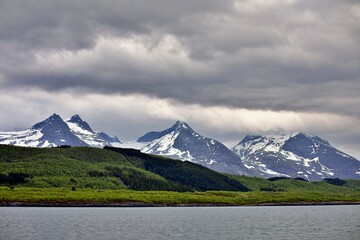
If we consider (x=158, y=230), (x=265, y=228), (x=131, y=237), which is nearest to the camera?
(x=131, y=237)

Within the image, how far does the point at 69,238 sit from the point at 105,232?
54.7ft

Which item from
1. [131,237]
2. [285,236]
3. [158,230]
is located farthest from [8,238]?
[285,236]

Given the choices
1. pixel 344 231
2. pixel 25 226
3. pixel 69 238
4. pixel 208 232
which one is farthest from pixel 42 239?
pixel 344 231

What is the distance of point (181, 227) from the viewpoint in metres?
148

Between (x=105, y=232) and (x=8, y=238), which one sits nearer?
(x=8, y=238)

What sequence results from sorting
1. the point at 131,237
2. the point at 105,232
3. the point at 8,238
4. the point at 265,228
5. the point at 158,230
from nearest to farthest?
the point at 8,238 < the point at 131,237 < the point at 105,232 < the point at 158,230 < the point at 265,228

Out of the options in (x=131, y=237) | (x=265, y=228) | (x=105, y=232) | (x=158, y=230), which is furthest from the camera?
(x=265, y=228)

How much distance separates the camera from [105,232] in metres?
129

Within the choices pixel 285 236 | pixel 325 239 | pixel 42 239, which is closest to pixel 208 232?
pixel 285 236

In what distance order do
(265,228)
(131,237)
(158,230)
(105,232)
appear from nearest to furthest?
1. (131,237)
2. (105,232)
3. (158,230)
4. (265,228)

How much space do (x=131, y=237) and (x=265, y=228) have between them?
45760 millimetres

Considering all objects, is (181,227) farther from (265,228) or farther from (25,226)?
(25,226)

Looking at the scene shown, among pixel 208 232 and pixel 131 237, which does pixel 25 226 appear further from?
pixel 208 232

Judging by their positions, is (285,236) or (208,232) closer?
(285,236)
